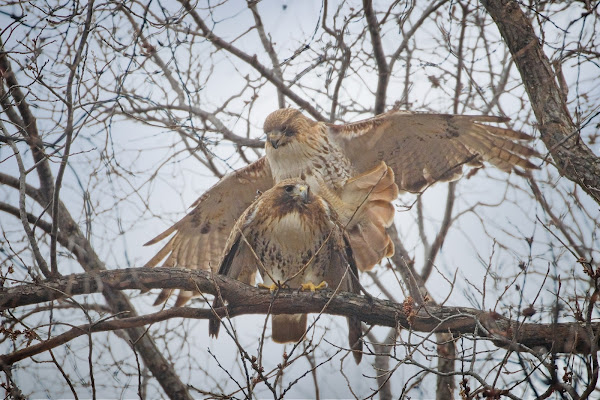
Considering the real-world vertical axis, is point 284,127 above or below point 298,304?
above

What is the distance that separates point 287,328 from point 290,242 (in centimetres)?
74

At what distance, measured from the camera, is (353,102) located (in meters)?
6.67

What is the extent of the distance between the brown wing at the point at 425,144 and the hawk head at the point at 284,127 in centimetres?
36

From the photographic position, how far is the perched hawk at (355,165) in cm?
545

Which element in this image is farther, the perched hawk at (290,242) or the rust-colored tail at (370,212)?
the rust-colored tail at (370,212)

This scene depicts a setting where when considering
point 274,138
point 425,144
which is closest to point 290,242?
point 274,138

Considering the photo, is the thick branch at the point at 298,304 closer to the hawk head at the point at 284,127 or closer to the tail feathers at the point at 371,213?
the tail feathers at the point at 371,213

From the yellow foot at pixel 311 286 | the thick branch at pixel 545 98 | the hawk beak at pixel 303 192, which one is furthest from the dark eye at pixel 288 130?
the thick branch at pixel 545 98

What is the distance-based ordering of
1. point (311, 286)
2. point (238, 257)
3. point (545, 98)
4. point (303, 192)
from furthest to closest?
point (238, 257) < point (303, 192) < point (311, 286) < point (545, 98)

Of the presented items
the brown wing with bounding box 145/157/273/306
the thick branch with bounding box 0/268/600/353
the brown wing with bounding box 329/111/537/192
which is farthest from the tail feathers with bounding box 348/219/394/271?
the thick branch with bounding box 0/268/600/353

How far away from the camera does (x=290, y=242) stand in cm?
455

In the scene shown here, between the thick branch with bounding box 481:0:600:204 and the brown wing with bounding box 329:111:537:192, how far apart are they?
1.08m

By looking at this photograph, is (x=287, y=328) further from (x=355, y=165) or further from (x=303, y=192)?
(x=355, y=165)

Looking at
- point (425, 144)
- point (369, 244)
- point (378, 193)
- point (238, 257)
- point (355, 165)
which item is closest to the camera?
point (238, 257)
